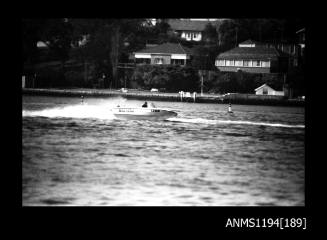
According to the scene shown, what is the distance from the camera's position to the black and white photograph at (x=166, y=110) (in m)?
6.04

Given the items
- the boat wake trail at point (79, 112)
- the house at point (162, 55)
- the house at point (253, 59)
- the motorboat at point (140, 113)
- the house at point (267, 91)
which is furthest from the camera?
the motorboat at point (140, 113)

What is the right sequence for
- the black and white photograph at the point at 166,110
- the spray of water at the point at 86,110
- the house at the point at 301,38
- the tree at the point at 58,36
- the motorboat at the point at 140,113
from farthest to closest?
1. the motorboat at the point at 140,113
2. the spray of water at the point at 86,110
3. the tree at the point at 58,36
4. the house at the point at 301,38
5. the black and white photograph at the point at 166,110

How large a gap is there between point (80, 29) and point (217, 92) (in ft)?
8.58

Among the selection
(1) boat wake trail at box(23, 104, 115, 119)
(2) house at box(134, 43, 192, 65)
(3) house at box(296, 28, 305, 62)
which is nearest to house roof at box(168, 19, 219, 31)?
(2) house at box(134, 43, 192, 65)

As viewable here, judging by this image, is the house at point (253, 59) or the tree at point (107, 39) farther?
the house at point (253, 59)

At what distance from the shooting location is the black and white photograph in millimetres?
6035

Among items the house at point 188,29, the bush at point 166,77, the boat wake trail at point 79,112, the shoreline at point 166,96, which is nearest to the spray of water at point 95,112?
the boat wake trail at point 79,112

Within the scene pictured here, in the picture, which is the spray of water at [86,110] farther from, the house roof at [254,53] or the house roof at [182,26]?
the house roof at [254,53]

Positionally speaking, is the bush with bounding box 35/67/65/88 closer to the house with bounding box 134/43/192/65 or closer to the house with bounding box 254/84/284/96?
the house with bounding box 134/43/192/65

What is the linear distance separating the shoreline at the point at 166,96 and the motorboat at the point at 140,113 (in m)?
0.76

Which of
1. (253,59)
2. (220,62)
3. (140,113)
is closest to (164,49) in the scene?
(220,62)

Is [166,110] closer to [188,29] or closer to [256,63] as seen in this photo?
[188,29]
